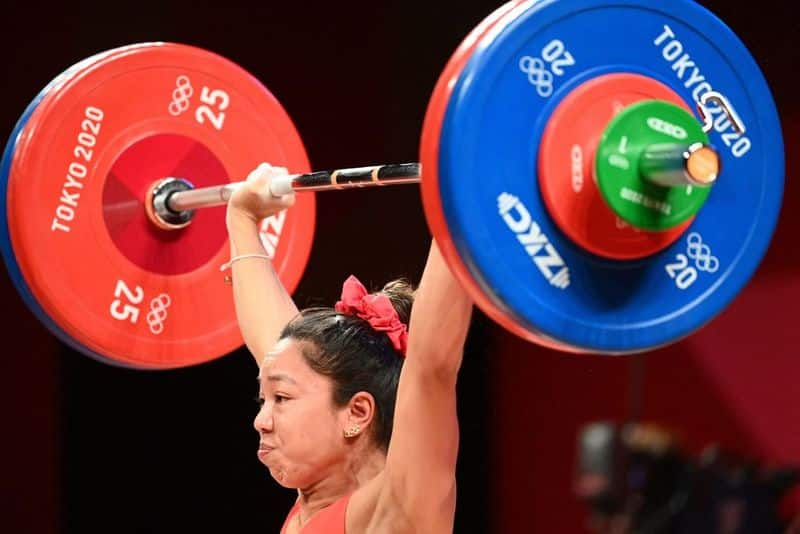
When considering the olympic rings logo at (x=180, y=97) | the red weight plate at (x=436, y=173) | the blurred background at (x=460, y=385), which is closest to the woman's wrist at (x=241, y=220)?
the olympic rings logo at (x=180, y=97)

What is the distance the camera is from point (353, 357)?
89.6 inches

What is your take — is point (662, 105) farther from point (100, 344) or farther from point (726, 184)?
point (100, 344)

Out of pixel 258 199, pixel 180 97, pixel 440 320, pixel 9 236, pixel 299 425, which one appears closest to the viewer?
pixel 440 320

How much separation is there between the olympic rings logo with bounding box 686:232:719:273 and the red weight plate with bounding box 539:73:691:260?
8 cm

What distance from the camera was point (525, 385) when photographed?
17.2 feet

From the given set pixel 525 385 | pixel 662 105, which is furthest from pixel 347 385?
pixel 525 385

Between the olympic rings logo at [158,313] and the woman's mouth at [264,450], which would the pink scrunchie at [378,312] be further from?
the olympic rings logo at [158,313]

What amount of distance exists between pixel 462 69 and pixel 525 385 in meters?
3.66

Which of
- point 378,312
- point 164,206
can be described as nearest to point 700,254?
point 378,312

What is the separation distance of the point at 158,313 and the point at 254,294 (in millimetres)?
311

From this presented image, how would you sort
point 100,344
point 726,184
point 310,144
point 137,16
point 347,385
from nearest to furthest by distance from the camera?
point 726,184 → point 347,385 → point 100,344 → point 137,16 → point 310,144

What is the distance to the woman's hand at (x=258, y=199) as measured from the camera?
2551mm

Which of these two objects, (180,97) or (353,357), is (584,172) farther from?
(180,97)

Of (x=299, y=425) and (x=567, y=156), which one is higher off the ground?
(x=567, y=156)
